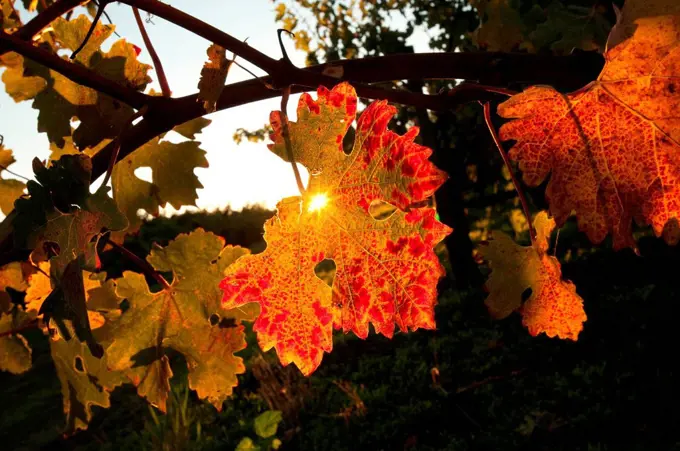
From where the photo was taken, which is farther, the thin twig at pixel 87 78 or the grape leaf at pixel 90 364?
the grape leaf at pixel 90 364

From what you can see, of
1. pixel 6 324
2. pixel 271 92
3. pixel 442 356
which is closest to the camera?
pixel 271 92

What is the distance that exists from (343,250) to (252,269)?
0.43 feet

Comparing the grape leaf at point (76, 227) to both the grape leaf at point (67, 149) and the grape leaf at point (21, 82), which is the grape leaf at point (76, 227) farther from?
the grape leaf at point (21, 82)

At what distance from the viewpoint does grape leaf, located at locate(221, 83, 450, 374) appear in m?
0.74

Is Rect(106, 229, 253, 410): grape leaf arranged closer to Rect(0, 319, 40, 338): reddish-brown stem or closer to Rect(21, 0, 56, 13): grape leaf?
Rect(0, 319, 40, 338): reddish-brown stem

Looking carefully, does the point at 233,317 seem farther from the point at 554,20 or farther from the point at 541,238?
the point at 554,20

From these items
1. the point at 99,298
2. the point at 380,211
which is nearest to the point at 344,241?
the point at 99,298

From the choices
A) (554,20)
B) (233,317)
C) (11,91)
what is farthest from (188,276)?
(554,20)

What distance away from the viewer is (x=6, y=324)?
6.42ft

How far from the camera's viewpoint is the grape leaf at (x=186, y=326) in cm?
140

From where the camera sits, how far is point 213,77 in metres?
0.72

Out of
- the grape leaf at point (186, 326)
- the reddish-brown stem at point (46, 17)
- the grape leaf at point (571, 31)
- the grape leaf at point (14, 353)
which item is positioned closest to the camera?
the reddish-brown stem at point (46, 17)

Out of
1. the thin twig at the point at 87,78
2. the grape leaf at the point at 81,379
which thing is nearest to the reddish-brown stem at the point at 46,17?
the thin twig at the point at 87,78

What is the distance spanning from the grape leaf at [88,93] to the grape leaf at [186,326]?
354mm
